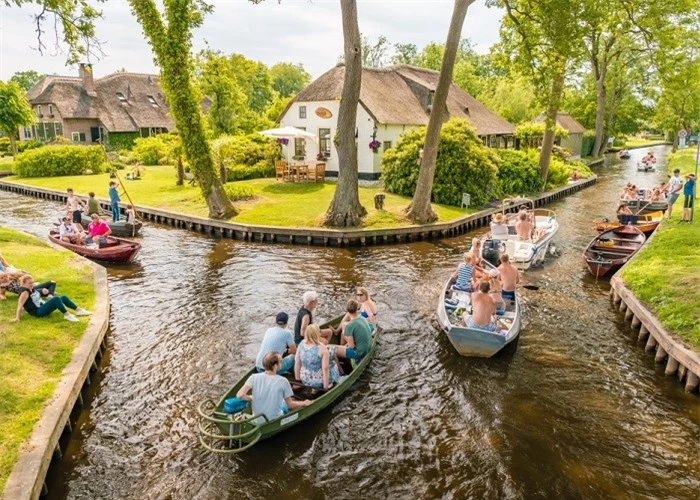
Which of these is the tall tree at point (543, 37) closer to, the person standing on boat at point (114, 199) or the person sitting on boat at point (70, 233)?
the person standing on boat at point (114, 199)

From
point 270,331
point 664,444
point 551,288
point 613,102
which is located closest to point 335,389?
point 270,331

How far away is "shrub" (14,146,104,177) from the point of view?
3950 cm

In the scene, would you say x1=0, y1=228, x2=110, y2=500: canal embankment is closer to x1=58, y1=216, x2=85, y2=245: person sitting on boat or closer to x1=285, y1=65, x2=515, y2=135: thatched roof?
x1=58, y1=216, x2=85, y2=245: person sitting on boat

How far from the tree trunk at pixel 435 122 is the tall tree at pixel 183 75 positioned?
8827mm

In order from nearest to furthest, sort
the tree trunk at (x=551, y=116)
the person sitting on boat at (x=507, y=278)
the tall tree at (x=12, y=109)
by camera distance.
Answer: the person sitting on boat at (x=507, y=278), the tree trunk at (x=551, y=116), the tall tree at (x=12, y=109)

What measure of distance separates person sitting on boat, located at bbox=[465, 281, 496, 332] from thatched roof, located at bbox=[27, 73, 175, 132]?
1866 inches

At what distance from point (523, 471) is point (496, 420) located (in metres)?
1.40

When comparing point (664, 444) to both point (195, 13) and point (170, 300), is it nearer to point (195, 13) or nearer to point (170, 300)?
point (170, 300)

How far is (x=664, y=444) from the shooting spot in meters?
8.82

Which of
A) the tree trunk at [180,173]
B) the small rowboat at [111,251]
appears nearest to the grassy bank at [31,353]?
the small rowboat at [111,251]

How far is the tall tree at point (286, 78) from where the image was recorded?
310 feet

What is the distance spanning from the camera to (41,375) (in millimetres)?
9367

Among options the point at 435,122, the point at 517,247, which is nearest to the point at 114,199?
the point at 435,122

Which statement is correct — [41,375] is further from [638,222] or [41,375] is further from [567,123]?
[567,123]
